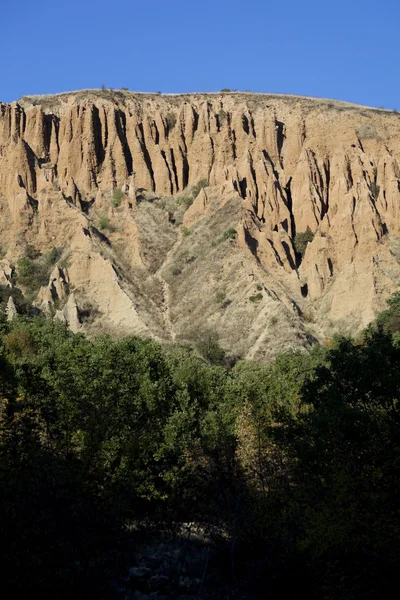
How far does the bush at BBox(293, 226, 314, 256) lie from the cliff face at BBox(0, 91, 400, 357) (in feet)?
2.04

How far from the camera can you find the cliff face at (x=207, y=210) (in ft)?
204

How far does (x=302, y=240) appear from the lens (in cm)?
7369

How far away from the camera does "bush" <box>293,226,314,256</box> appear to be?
72.8m

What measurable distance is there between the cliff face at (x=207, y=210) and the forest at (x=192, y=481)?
26351 mm

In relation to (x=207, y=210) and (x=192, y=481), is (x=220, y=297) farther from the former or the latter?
(x=192, y=481)

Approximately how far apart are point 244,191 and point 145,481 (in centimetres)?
5299

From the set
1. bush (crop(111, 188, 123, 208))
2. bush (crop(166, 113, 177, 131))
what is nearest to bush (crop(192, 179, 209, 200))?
bush (crop(111, 188, 123, 208))

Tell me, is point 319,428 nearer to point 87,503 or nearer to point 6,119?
point 87,503

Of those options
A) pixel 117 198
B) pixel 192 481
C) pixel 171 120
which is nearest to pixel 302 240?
pixel 117 198

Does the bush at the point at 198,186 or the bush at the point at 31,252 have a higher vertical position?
the bush at the point at 198,186

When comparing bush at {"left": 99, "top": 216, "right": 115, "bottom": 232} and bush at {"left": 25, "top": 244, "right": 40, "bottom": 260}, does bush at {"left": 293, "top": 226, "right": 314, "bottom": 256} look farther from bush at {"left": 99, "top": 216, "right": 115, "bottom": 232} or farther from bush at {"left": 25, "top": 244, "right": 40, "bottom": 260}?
bush at {"left": 25, "top": 244, "right": 40, "bottom": 260}

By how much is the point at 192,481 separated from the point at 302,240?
161ft

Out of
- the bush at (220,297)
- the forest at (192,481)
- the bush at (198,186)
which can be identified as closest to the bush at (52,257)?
the bush at (220,297)

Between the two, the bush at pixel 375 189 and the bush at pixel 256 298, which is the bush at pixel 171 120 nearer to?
the bush at pixel 375 189
